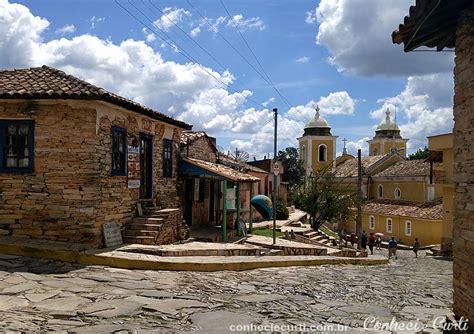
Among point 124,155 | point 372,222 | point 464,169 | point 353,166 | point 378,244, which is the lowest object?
point 378,244

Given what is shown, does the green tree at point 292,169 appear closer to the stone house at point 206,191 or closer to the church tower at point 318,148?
the church tower at point 318,148

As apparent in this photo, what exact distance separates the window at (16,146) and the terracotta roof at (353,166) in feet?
137

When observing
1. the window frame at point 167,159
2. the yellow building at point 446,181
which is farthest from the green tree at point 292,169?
the window frame at point 167,159

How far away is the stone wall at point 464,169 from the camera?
600 cm

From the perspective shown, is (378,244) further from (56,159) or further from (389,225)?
(56,159)

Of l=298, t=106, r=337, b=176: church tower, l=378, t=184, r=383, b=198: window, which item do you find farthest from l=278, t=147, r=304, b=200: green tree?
l=378, t=184, r=383, b=198: window

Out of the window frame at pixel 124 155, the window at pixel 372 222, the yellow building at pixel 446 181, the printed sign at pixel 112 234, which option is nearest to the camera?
the printed sign at pixel 112 234

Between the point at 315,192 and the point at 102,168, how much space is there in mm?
21408

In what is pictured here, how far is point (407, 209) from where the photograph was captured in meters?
38.3

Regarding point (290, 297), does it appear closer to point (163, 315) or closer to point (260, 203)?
point (163, 315)

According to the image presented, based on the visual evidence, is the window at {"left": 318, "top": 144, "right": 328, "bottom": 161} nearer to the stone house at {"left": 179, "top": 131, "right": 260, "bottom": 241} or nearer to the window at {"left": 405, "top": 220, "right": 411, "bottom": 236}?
the window at {"left": 405, "top": 220, "right": 411, "bottom": 236}

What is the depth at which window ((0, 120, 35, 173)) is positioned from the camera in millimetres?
11445

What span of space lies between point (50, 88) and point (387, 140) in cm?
6008

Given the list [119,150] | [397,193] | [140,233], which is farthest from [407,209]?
[119,150]
